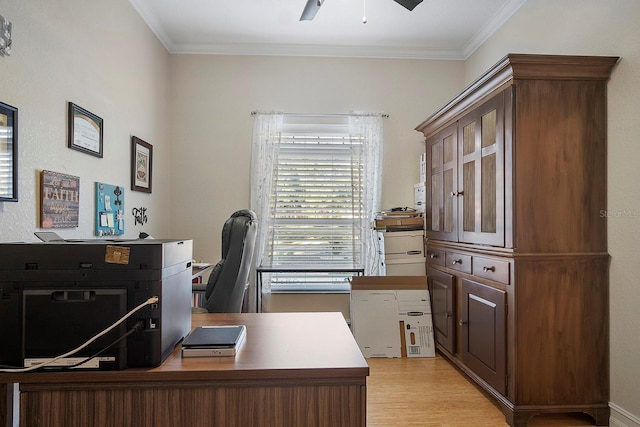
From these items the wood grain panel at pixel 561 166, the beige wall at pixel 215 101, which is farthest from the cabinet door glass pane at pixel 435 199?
the wood grain panel at pixel 561 166

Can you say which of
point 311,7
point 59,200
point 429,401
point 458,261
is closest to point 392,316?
point 458,261

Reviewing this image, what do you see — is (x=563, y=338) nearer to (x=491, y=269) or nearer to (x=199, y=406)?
(x=491, y=269)

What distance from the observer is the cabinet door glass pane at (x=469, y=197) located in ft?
8.80

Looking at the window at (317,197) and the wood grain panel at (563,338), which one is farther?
the window at (317,197)

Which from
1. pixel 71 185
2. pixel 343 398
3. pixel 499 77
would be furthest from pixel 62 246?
pixel 499 77

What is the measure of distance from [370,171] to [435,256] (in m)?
1.10

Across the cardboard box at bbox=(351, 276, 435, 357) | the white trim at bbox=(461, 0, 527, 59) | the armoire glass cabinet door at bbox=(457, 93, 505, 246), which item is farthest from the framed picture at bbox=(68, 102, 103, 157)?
the white trim at bbox=(461, 0, 527, 59)

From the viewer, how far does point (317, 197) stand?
4027 mm

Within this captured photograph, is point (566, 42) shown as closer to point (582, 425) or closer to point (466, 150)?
point (466, 150)

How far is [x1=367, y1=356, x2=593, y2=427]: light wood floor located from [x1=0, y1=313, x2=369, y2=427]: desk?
134 centimetres

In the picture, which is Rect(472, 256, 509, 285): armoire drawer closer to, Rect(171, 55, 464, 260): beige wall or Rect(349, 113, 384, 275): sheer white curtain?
Rect(349, 113, 384, 275): sheer white curtain

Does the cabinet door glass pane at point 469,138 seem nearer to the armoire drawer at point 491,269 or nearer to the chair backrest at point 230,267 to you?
the armoire drawer at point 491,269

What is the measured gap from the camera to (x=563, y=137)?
2213mm

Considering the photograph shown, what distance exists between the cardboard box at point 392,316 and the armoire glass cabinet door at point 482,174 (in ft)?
2.74
